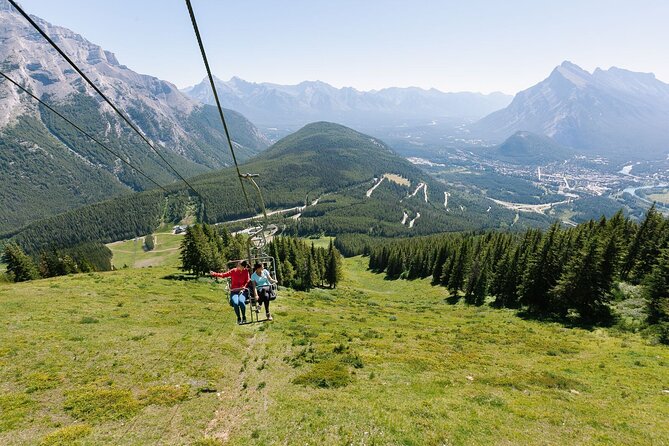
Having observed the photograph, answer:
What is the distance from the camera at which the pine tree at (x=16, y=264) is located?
7525 centimetres

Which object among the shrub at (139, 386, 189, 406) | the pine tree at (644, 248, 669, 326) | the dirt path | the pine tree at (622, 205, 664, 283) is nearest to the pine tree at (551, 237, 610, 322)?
the pine tree at (644, 248, 669, 326)

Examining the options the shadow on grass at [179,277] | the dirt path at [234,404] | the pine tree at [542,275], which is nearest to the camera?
the dirt path at [234,404]

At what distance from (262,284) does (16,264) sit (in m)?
86.9

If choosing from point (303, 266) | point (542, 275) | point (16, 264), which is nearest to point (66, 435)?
point (542, 275)

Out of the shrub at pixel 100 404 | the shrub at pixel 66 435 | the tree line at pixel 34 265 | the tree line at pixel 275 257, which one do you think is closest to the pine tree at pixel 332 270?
the tree line at pixel 275 257

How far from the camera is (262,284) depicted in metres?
24.0

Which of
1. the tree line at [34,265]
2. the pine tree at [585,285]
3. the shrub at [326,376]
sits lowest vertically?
the tree line at [34,265]

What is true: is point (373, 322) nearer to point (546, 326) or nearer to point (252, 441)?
point (546, 326)

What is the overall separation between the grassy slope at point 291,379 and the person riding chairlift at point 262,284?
603cm

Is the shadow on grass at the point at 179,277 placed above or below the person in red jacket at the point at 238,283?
below

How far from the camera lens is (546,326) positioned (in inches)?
1907

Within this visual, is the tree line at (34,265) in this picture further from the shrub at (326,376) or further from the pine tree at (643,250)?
the pine tree at (643,250)

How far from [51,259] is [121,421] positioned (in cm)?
9599

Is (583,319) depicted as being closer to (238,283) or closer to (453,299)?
(453,299)
